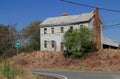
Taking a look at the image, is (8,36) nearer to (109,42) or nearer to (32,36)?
(32,36)

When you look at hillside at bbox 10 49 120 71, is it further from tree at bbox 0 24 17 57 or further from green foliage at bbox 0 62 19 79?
green foliage at bbox 0 62 19 79

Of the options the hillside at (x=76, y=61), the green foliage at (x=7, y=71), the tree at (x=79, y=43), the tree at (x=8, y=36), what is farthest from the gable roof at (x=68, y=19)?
the green foliage at (x=7, y=71)

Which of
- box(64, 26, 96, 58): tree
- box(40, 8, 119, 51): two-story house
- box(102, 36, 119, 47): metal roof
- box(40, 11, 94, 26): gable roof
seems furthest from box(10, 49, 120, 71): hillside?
box(102, 36, 119, 47): metal roof

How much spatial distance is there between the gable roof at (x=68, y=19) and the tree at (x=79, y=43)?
7822 mm

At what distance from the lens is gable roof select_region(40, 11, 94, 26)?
69119 millimetres

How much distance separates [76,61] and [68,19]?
49.2ft

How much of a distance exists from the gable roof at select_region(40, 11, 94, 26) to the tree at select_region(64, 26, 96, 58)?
782 cm

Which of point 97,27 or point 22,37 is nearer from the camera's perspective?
point 97,27

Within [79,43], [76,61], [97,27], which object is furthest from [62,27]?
[76,61]

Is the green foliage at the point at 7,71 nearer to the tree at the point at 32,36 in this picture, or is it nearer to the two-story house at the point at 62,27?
the two-story house at the point at 62,27

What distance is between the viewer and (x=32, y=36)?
303 ft

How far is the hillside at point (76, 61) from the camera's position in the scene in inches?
2094

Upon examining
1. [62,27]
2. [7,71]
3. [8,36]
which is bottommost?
[7,71]

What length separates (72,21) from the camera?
70062 millimetres
